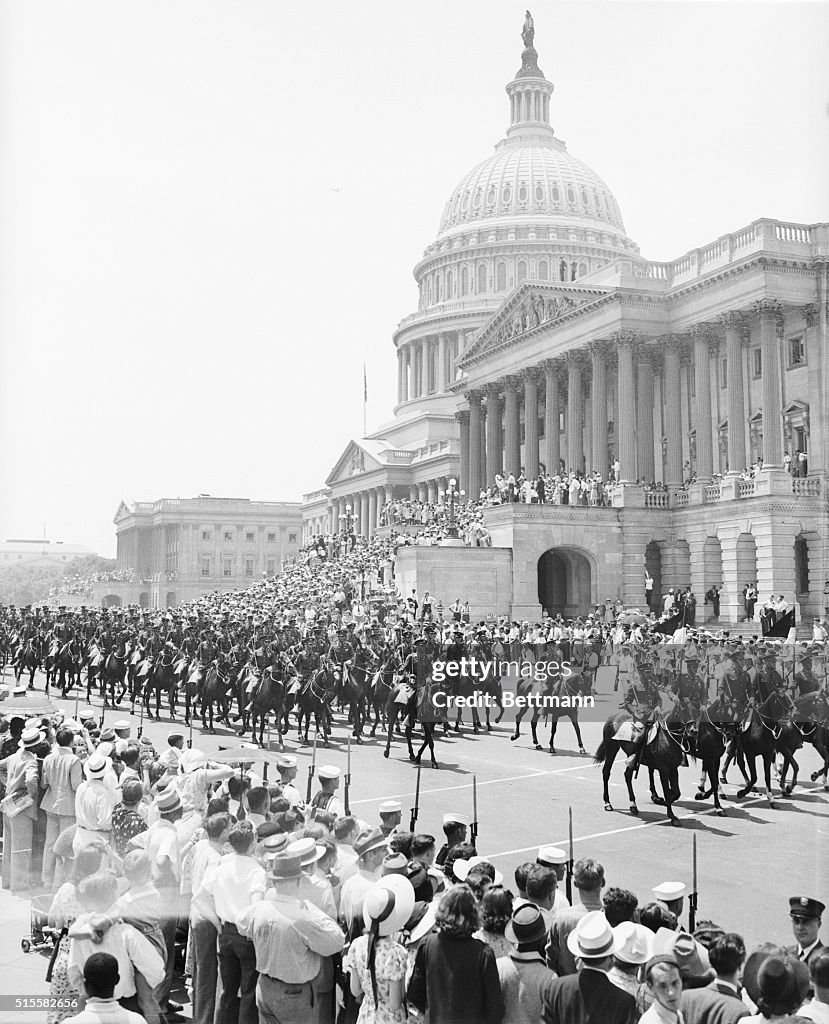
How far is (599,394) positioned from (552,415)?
19.6 ft

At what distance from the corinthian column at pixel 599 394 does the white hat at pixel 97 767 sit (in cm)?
5107

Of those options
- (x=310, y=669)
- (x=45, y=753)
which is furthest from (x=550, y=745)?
(x=45, y=753)

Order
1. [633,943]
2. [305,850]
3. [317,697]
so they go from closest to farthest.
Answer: [633,943]
[305,850]
[317,697]

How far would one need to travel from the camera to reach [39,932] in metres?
11.5

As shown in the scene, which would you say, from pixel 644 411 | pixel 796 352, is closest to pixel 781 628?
pixel 796 352

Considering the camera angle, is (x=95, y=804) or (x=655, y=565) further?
(x=655, y=565)

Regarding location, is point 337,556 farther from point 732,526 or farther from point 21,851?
point 21,851

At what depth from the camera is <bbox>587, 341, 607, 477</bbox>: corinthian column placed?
6053 cm

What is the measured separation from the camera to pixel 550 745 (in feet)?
84.8

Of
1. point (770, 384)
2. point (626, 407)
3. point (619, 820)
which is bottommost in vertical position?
point (619, 820)

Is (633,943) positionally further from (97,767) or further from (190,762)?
(190,762)

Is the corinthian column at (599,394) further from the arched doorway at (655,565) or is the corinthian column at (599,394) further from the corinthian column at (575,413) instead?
the arched doorway at (655,565)

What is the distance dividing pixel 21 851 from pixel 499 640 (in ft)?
78.2

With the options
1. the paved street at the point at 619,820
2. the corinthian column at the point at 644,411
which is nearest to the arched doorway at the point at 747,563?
the corinthian column at the point at 644,411
